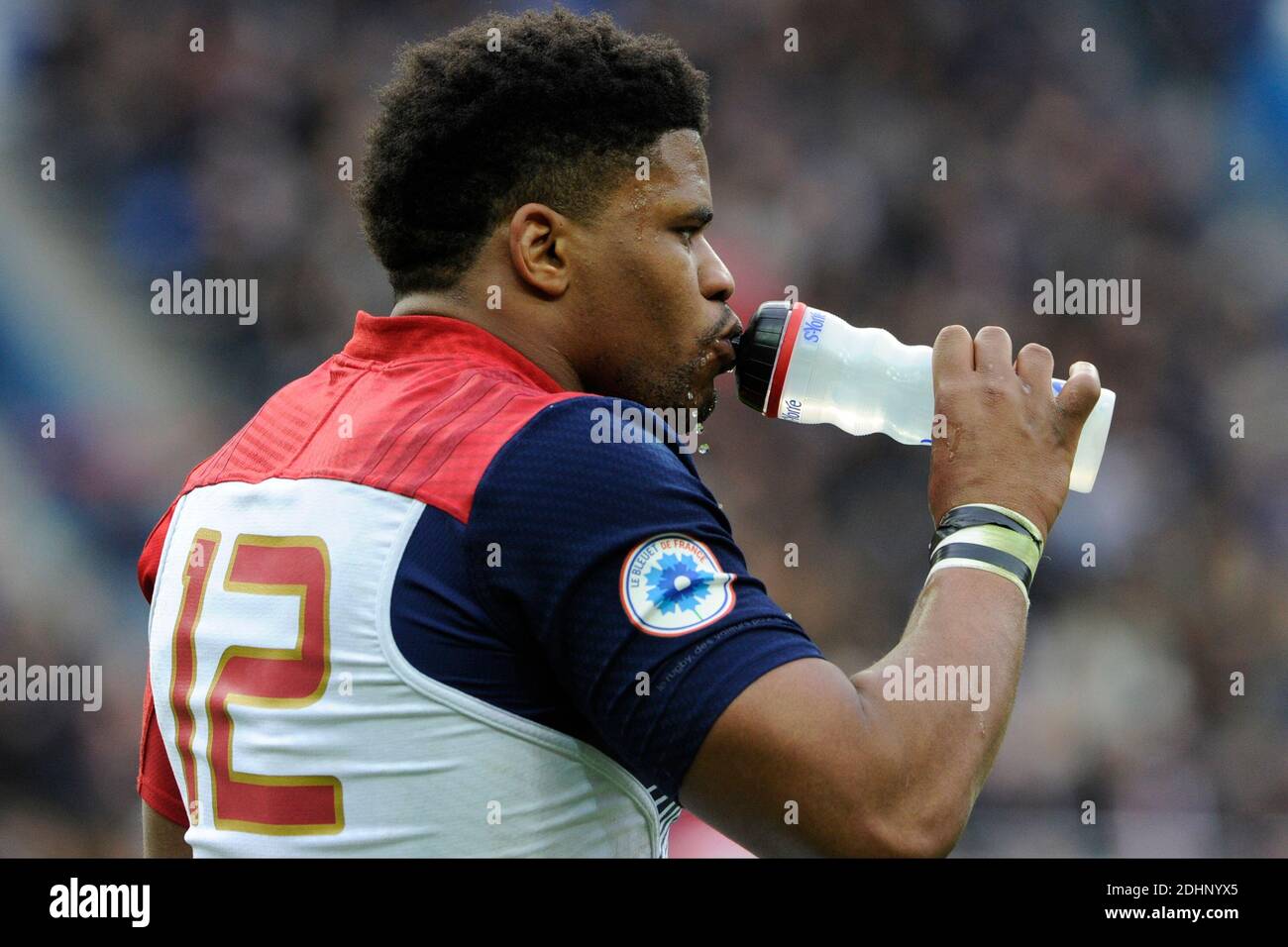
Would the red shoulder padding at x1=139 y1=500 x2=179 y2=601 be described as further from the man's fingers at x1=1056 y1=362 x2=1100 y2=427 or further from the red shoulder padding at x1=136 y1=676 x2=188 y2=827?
the man's fingers at x1=1056 y1=362 x2=1100 y2=427

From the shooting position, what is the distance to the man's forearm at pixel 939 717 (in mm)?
1562

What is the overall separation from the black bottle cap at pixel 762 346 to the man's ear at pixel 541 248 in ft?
1.37

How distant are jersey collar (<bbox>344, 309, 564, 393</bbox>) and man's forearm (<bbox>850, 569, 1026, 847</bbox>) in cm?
66

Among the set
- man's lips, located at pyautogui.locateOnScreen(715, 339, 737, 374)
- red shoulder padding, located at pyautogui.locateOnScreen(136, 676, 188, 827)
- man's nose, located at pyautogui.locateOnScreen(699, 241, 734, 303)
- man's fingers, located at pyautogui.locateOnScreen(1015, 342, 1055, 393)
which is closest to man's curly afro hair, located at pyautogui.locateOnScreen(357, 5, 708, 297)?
man's nose, located at pyautogui.locateOnScreen(699, 241, 734, 303)

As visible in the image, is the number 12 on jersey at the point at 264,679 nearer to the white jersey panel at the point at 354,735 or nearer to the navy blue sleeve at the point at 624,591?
the white jersey panel at the point at 354,735

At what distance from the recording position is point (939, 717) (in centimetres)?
158

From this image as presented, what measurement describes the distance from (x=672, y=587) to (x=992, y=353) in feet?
2.38

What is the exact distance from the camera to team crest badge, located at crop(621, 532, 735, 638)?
61.5 inches

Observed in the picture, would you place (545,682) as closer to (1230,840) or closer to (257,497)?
(257,497)
